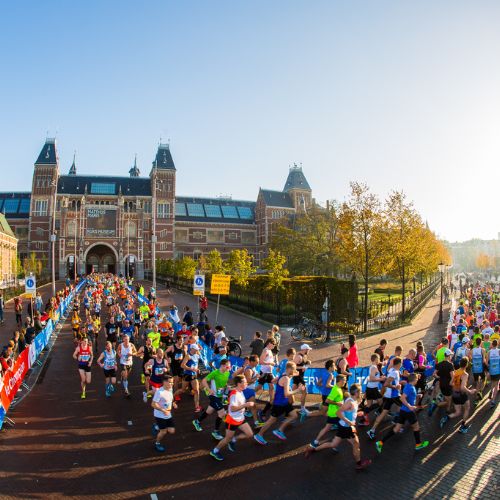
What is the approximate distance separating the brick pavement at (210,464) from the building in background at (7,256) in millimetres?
57323

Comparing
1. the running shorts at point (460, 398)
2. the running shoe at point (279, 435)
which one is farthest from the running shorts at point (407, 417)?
→ the running shoe at point (279, 435)

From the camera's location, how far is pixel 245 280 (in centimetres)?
3553

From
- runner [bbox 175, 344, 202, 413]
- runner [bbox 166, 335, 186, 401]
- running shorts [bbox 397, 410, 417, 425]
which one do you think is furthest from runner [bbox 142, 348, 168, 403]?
running shorts [bbox 397, 410, 417, 425]

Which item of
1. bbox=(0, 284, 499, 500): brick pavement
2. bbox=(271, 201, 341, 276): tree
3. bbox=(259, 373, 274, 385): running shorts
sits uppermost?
bbox=(271, 201, 341, 276): tree

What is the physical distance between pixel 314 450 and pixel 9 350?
887 cm

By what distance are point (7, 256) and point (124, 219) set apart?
22.6 meters

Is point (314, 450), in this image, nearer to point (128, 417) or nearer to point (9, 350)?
point (128, 417)

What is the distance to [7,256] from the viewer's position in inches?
2576

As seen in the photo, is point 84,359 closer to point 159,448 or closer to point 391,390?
point 159,448

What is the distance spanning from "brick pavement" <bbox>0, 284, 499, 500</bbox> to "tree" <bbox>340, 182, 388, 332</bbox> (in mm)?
15617

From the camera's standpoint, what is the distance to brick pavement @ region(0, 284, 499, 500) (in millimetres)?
7352

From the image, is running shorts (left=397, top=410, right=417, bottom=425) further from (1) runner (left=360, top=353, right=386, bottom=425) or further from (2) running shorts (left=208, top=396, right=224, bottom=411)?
(2) running shorts (left=208, top=396, right=224, bottom=411)

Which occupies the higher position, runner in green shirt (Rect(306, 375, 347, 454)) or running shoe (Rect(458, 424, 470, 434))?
runner in green shirt (Rect(306, 375, 347, 454))

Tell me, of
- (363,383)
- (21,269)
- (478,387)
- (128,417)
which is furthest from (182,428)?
(21,269)
